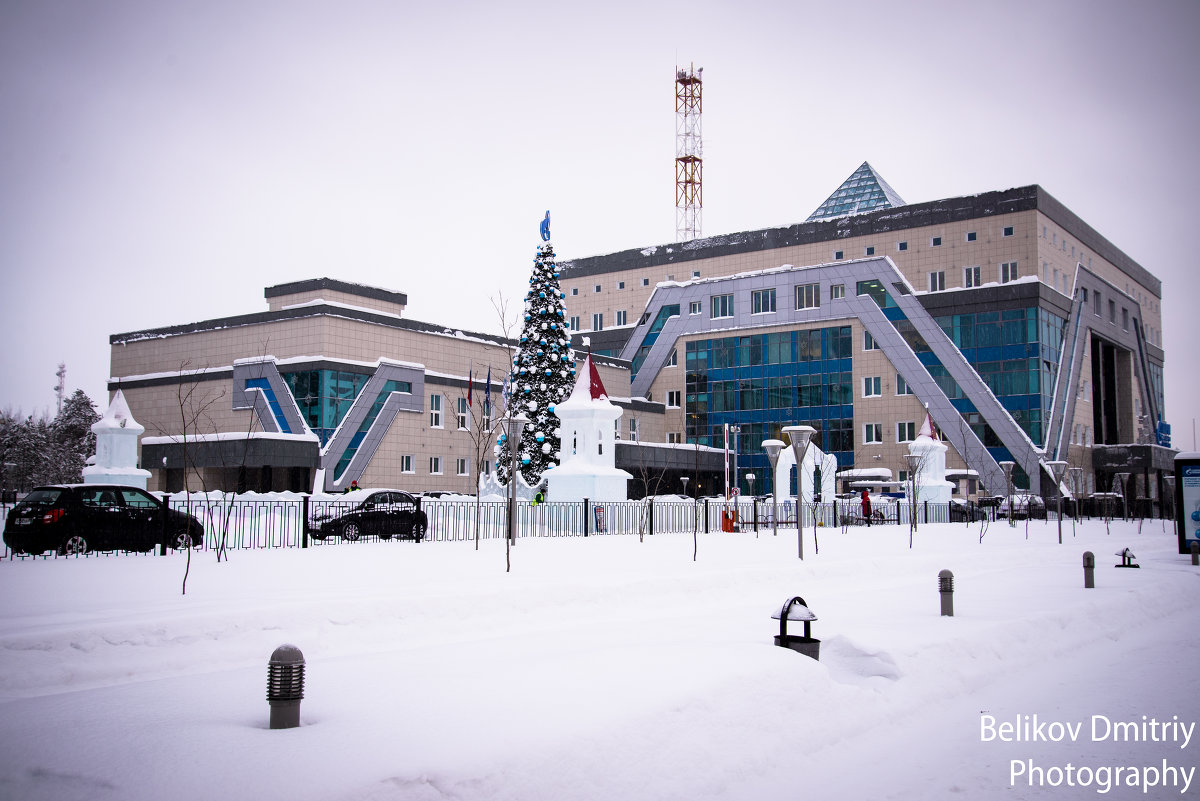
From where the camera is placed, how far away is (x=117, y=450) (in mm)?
33938

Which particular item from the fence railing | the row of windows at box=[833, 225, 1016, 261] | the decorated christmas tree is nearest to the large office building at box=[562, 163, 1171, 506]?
the row of windows at box=[833, 225, 1016, 261]

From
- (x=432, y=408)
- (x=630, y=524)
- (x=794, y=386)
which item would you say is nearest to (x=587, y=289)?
(x=794, y=386)

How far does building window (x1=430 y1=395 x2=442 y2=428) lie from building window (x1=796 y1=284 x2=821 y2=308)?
30573 mm

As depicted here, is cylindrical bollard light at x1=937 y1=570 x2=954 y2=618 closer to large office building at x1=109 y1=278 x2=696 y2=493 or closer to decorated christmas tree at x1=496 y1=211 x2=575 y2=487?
decorated christmas tree at x1=496 y1=211 x2=575 y2=487

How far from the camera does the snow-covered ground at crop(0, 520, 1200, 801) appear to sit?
6520mm

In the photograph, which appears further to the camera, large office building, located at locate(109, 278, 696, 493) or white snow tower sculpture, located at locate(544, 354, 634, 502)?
large office building, located at locate(109, 278, 696, 493)

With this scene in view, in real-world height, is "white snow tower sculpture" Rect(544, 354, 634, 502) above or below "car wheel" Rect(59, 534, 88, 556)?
above

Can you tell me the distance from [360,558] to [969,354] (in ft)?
188

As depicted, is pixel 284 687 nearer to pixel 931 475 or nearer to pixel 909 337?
pixel 931 475

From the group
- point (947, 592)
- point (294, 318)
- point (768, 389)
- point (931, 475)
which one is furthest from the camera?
point (768, 389)

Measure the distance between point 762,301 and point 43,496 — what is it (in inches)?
2476

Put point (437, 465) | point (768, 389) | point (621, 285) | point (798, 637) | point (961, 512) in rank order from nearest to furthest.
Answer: point (798, 637) → point (961, 512) → point (437, 465) → point (768, 389) → point (621, 285)

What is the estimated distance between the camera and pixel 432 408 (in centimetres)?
6025

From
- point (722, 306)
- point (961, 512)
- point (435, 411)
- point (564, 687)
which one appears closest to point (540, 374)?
point (435, 411)
